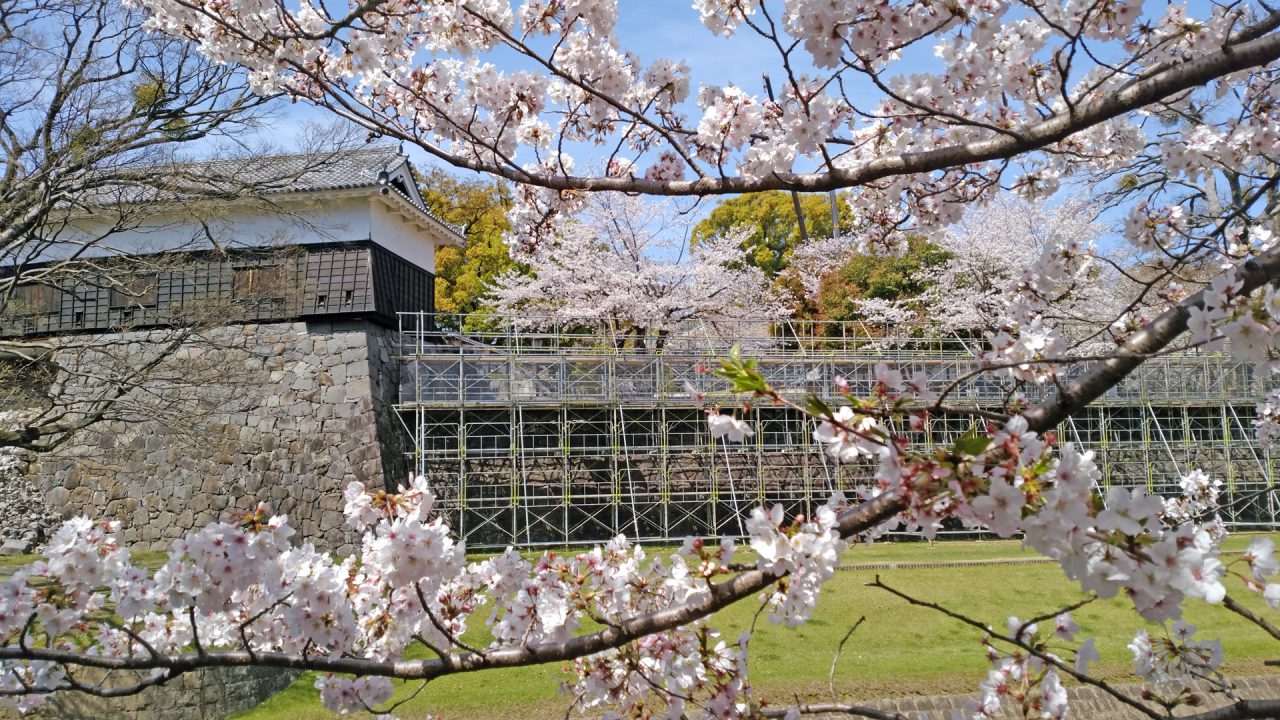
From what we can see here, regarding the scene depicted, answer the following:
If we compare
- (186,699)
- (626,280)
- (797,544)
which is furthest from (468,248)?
(797,544)

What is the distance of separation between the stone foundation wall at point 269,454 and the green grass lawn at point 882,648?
5.61 m

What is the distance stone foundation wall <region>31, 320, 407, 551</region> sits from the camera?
479 inches

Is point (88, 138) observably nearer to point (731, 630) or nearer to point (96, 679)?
point (96, 679)

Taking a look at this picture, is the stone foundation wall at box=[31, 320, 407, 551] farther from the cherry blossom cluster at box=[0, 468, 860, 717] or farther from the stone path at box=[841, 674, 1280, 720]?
the cherry blossom cluster at box=[0, 468, 860, 717]

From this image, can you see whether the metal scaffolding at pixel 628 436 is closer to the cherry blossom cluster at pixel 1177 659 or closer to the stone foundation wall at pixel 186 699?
the stone foundation wall at pixel 186 699

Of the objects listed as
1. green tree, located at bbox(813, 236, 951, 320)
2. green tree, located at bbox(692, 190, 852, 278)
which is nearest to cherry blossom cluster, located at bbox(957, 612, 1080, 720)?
green tree, located at bbox(813, 236, 951, 320)

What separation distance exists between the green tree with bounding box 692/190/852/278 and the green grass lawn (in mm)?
13538

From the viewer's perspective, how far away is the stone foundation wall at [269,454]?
1216cm

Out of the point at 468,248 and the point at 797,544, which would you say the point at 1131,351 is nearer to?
the point at 797,544

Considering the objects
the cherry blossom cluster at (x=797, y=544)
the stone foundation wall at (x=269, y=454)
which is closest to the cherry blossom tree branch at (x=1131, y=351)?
the cherry blossom cluster at (x=797, y=544)

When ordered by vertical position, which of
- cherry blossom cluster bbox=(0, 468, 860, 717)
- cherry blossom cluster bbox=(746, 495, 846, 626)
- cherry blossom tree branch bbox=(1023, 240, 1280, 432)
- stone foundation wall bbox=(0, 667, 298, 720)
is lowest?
stone foundation wall bbox=(0, 667, 298, 720)

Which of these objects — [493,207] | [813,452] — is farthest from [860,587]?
[493,207]

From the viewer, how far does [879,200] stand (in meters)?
3.19

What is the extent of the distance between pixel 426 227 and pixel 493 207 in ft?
22.2
